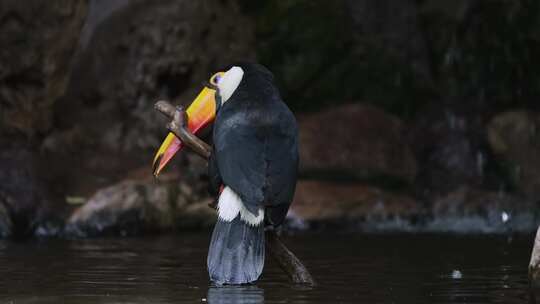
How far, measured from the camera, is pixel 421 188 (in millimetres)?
17031

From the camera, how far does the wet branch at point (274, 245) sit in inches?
330

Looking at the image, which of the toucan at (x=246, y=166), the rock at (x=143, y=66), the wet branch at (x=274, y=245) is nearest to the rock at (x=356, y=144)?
the rock at (x=143, y=66)

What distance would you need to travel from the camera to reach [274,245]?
839cm

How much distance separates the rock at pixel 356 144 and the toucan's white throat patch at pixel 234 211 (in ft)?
27.0

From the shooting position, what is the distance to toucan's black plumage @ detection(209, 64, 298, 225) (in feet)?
27.4

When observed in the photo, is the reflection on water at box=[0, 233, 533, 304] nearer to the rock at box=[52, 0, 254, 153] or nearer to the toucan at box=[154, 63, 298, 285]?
the toucan at box=[154, 63, 298, 285]

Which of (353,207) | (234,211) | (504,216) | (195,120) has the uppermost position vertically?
(353,207)

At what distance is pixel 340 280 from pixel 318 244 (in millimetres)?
3688

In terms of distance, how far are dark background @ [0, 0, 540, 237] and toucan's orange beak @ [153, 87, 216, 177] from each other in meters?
5.56

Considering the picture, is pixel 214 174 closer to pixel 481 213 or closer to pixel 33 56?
pixel 481 213

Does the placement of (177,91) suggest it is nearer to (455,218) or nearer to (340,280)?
(455,218)

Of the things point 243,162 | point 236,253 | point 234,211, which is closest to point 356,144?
point 243,162

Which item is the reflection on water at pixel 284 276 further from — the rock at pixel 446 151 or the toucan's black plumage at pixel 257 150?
the rock at pixel 446 151

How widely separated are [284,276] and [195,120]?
4.69 feet
